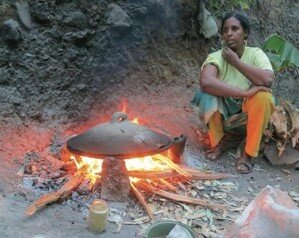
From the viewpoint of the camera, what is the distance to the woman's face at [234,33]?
457 centimetres

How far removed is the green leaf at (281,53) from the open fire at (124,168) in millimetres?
2151

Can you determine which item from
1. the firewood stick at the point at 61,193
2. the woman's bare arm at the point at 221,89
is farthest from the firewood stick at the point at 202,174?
the firewood stick at the point at 61,193

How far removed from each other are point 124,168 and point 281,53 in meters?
2.88

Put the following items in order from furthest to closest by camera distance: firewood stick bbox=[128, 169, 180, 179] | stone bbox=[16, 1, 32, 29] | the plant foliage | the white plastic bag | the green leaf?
1. the plant foliage
2. the green leaf
3. stone bbox=[16, 1, 32, 29]
4. firewood stick bbox=[128, 169, 180, 179]
5. the white plastic bag

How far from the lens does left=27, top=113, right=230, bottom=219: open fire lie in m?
3.63

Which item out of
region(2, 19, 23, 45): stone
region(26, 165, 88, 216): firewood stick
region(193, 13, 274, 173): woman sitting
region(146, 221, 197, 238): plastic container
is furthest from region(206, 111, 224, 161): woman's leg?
region(2, 19, 23, 45): stone

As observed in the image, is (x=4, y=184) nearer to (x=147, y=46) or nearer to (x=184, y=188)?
(x=184, y=188)

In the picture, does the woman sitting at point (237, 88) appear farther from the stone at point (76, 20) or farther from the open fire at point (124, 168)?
the stone at point (76, 20)

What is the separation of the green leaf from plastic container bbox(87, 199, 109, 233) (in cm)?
326

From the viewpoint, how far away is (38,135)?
4.58 meters

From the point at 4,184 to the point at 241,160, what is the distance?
2479 mm

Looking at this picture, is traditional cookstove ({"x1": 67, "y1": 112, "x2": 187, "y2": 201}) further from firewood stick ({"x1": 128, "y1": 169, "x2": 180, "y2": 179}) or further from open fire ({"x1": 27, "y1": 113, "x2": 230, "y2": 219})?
firewood stick ({"x1": 128, "y1": 169, "x2": 180, "y2": 179})

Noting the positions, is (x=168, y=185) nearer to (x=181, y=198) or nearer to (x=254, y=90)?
(x=181, y=198)

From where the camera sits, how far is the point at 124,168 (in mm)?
3697
